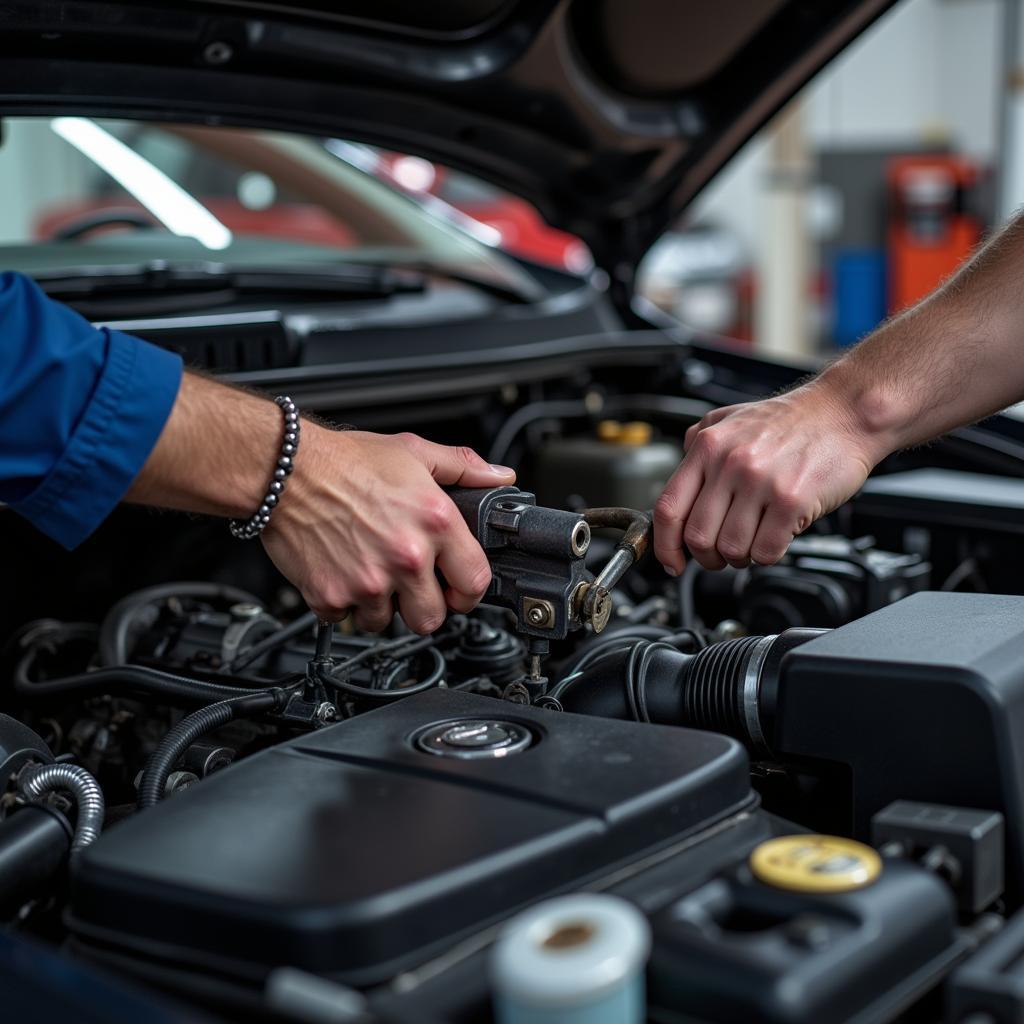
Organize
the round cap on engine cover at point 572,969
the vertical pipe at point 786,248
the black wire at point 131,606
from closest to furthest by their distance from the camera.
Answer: the round cap on engine cover at point 572,969
the black wire at point 131,606
the vertical pipe at point 786,248

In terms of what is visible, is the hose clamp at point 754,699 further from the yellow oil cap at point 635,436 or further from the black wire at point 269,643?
the yellow oil cap at point 635,436

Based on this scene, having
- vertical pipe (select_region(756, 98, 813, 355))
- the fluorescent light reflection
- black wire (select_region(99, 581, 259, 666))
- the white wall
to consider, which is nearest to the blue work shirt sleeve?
black wire (select_region(99, 581, 259, 666))

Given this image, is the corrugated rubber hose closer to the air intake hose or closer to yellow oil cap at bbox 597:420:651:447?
the air intake hose

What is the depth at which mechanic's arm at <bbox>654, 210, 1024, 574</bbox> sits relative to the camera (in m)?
1.21

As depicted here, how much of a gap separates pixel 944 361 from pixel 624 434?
50 centimetres

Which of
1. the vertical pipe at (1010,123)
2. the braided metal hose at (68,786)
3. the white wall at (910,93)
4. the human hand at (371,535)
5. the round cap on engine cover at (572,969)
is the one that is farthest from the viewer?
the white wall at (910,93)

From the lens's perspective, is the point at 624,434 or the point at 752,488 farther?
the point at 624,434

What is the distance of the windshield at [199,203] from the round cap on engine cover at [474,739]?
2.84 feet

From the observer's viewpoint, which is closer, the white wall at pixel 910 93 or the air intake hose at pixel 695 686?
the air intake hose at pixel 695 686

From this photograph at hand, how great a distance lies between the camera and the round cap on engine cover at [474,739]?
0.89 m

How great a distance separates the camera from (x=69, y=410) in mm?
941

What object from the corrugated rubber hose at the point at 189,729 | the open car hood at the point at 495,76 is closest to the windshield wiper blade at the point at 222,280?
the open car hood at the point at 495,76

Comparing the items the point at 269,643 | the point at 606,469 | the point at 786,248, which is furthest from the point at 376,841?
the point at 786,248

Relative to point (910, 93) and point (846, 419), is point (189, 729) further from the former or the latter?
point (910, 93)
